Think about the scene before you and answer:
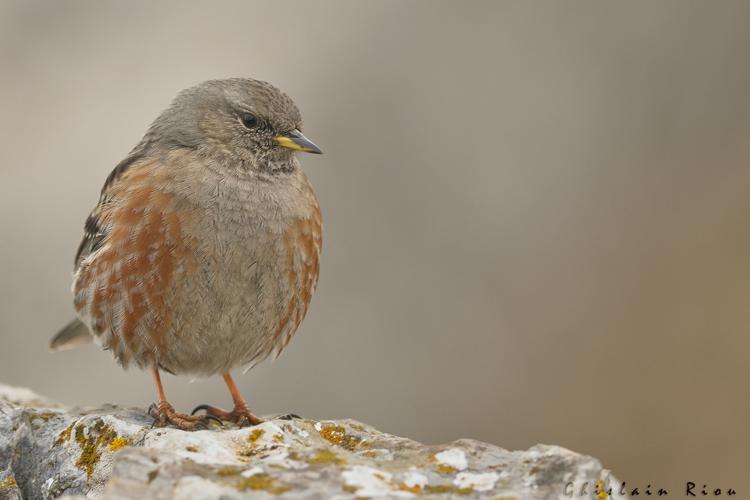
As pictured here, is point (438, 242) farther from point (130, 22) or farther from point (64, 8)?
point (64, 8)

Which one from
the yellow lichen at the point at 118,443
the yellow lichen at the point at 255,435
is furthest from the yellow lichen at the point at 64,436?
the yellow lichen at the point at 255,435

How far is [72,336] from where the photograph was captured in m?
6.58

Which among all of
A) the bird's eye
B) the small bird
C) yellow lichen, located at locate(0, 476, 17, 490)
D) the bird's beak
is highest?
the bird's eye

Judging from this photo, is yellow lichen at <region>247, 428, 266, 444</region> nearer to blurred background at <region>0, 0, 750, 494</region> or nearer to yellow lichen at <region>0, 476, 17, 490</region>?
yellow lichen at <region>0, 476, 17, 490</region>

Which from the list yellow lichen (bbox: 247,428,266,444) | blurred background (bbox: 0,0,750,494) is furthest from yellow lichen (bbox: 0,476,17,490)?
blurred background (bbox: 0,0,750,494)

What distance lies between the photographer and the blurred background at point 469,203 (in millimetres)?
8508

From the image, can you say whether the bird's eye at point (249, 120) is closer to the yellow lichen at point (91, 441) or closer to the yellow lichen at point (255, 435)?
the yellow lichen at point (91, 441)

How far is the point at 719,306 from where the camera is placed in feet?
29.0

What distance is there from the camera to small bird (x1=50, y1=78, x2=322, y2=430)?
508 cm

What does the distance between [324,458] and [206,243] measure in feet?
6.08

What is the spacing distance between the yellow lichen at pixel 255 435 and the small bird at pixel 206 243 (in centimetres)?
105

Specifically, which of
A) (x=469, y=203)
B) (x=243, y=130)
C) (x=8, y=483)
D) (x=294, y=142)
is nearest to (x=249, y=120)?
(x=243, y=130)

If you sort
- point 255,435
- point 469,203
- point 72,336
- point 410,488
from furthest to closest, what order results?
point 469,203
point 72,336
point 255,435
point 410,488

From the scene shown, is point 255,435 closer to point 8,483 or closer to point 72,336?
point 8,483
